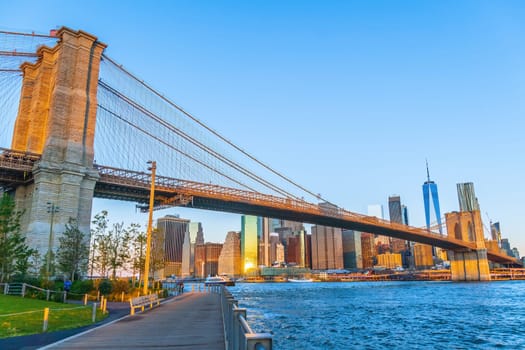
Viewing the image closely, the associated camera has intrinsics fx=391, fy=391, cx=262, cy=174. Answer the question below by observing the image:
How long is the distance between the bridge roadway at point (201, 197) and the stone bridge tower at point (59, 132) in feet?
7.58

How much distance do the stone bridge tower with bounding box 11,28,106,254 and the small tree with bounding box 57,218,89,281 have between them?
1.26 meters

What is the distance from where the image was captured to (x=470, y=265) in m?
107

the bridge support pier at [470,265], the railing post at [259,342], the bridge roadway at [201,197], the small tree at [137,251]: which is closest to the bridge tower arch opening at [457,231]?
the bridge support pier at [470,265]

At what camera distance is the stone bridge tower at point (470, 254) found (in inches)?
4082

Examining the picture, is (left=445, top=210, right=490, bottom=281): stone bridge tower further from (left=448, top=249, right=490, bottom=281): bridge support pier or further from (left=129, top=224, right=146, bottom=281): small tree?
(left=129, top=224, right=146, bottom=281): small tree

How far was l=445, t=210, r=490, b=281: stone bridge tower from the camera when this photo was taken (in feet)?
340

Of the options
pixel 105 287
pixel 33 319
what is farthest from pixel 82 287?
pixel 33 319

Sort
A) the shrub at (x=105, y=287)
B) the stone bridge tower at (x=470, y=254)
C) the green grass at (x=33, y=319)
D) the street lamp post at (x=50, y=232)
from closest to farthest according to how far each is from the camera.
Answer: the green grass at (x=33, y=319)
the shrub at (x=105, y=287)
the street lamp post at (x=50, y=232)
the stone bridge tower at (x=470, y=254)

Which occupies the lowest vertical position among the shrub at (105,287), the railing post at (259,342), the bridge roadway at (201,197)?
the shrub at (105,287)

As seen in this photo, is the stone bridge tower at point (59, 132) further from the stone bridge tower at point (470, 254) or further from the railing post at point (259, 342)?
the stone bridge tower at point (470, 254)

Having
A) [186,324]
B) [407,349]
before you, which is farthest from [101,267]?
[407,349]

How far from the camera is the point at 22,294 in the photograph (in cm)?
2430

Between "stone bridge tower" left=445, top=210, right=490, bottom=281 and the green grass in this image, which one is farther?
"stone bridge tower" left=445, top=210, right=490, bottom=281

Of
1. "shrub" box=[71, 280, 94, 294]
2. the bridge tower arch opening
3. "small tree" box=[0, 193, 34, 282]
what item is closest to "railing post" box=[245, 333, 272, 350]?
"shrub" box=[71, 280, 94, 294]
